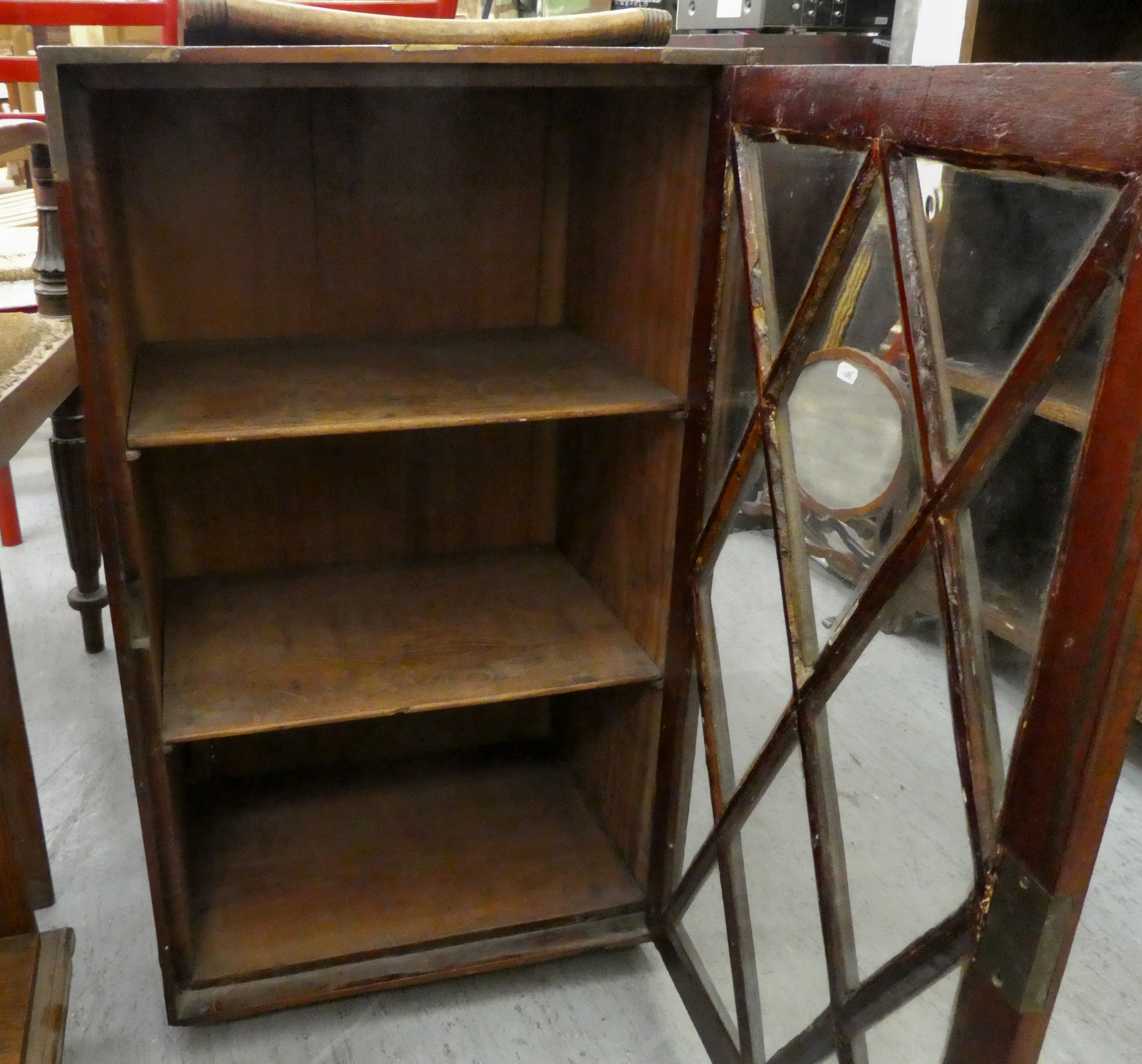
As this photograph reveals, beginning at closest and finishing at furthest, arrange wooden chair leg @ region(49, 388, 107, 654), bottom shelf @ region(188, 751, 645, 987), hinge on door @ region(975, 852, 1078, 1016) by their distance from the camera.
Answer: hinge on door @ region(975, 852, 1078, 1016) → bottom shelf @ region(188, 751, 645, 987) → wooden chair leg @ region(49, 388, 107, 654)

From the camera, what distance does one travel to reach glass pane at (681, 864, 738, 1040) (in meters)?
1.26

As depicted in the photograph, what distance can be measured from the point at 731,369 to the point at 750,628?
0.28m

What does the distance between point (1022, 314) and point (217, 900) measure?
1281mm

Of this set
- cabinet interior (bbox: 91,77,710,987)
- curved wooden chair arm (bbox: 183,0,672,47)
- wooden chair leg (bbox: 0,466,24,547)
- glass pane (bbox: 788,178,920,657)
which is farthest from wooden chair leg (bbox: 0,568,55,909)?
wooden chair leg (bbox: 0,466,24,547)

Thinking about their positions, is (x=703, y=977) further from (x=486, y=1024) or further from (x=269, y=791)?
(x=269, y=791)

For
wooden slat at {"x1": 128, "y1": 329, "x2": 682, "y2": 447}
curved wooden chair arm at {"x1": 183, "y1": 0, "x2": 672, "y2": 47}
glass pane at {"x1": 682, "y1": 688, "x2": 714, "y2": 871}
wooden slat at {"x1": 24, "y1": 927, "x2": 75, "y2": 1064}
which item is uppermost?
curved wooden chair arm at {"x1": 183, "y1": 0, "x2": 672, "y2": 47}

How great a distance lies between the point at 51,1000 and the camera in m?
1.20

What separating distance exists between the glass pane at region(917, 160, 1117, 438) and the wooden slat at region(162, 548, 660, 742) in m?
0.70

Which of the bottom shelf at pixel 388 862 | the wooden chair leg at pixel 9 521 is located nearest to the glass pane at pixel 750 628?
the bottom shelf at pixel 388 862

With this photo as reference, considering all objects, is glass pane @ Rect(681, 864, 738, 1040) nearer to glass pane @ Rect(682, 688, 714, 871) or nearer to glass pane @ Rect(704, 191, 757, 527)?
glass pane @ Rect(682, 688, 714, 871)

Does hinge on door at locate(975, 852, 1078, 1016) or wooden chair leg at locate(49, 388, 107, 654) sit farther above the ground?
hinge on door at locate(975, 852, 1078, 1016)

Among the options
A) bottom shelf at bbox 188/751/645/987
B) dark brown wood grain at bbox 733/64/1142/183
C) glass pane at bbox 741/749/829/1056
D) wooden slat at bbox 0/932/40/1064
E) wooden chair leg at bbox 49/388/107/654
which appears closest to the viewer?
dark brown wood grain at bbox 733/64/1142/183

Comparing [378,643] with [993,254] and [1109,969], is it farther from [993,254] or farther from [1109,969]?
[1109,969]

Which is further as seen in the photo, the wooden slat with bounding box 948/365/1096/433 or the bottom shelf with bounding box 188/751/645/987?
the bottom shelf with bounding box 188/751/645/987
